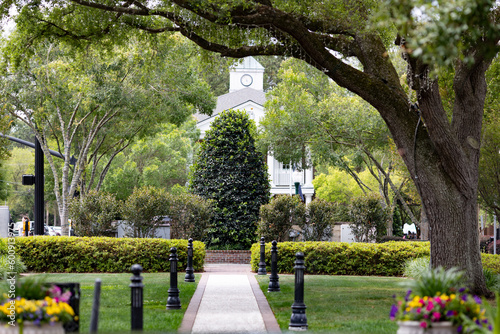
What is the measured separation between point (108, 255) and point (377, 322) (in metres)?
10.6

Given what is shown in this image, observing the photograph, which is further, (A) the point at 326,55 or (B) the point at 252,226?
(B) the point at 252,226

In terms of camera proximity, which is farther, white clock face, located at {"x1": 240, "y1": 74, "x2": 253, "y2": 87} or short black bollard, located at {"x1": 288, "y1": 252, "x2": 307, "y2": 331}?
white clock face, located at {"x1": 240, "y1": 74, "x2": 253, "y2": 87}

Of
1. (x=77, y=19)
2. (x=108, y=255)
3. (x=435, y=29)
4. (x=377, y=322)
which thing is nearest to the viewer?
(x=435, y=29)

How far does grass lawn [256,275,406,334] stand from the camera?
8414 mm

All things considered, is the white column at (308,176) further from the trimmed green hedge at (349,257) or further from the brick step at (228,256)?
the trimmed green hedge at (349,257)

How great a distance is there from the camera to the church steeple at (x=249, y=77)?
169ft

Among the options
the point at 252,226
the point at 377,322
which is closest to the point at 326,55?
the point at 377,322

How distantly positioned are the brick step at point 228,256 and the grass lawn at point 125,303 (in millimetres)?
6790

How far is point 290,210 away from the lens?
848 inches

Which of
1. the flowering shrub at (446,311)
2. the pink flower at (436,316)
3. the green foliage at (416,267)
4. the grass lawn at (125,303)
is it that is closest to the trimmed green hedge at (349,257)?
the green foliage at (416,267)

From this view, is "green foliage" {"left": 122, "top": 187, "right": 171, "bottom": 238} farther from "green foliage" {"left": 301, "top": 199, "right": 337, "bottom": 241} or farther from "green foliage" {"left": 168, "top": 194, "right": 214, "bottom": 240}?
"green foliage" {"left": 301, "top": 199, "right": 337, "bottom": 241}

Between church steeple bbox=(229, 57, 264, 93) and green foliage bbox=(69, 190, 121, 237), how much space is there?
31.9m

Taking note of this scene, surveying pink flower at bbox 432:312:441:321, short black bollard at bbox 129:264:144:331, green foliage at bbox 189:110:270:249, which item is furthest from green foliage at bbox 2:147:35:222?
pink flower at bbox 432:312:441:321

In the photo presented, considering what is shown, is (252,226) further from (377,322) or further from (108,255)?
(377,322)
